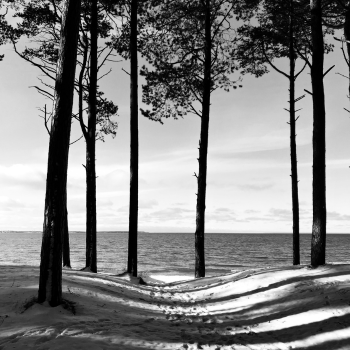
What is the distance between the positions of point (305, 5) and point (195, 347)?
1409 centimetres

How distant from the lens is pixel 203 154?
13.6 metres

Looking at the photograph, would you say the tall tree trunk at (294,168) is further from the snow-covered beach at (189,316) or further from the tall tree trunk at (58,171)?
the tall tree trunk at (58,171)

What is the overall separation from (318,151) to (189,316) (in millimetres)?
5799

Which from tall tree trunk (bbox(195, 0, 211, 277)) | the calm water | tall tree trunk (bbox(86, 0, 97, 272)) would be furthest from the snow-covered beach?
the calm water

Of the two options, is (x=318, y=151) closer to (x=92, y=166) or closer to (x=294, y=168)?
(x=294, y=168)

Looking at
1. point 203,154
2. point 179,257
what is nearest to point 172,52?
point 203,154

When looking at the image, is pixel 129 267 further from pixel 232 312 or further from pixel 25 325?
pixel 25 325

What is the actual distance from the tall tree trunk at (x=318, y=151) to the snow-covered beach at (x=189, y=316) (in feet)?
2.31

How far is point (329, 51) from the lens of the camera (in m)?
14.9

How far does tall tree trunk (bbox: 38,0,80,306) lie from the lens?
631 cm

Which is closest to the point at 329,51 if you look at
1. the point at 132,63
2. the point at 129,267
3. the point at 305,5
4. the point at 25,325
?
the point at 305,5

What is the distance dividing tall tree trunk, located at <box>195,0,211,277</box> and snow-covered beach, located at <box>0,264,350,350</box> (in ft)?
13.5

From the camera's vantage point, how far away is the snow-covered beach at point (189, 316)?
Result: 520cm

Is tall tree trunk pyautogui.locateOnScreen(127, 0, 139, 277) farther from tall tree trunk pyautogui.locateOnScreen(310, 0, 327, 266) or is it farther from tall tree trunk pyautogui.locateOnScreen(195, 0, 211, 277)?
tall tree trunk pyautogui.locateOnScreen(310, 0, 327, 266)
